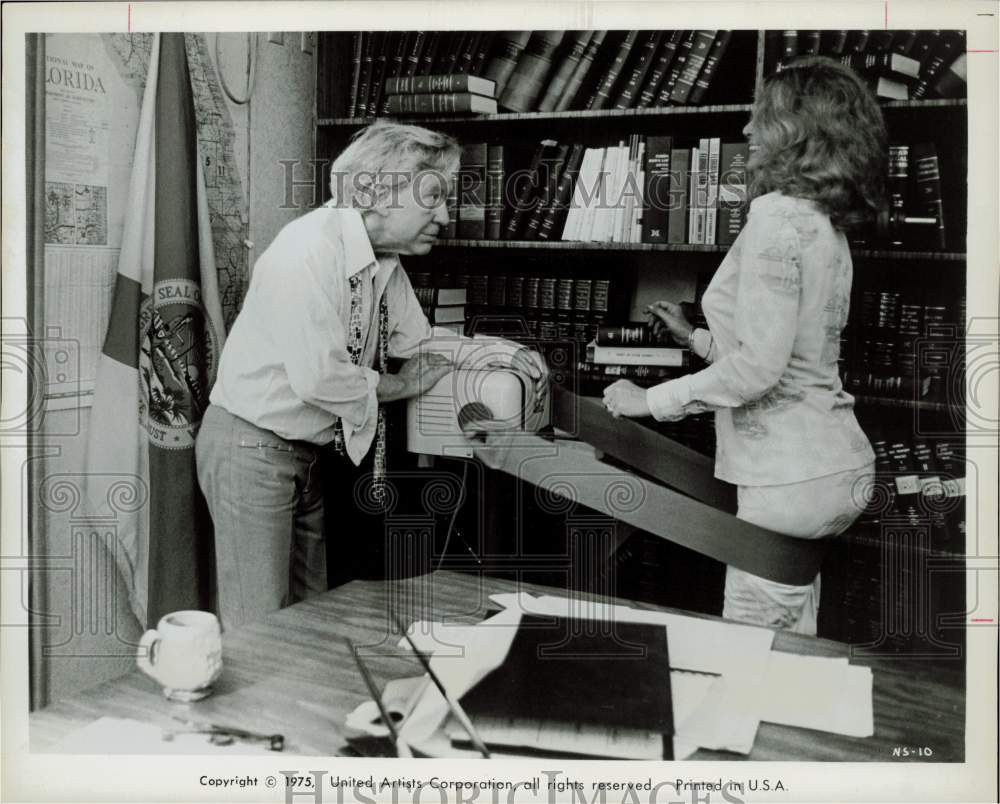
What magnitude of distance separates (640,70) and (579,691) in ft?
3.89

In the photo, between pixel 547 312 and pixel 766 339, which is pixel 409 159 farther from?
pixel 766 339

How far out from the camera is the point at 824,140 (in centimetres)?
178

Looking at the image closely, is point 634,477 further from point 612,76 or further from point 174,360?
point 174,360

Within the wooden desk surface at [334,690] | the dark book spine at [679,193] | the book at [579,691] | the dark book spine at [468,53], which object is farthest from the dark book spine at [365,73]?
the book at [579,691]

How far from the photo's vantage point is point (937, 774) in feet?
5.57

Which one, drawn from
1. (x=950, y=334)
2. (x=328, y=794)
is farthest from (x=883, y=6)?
(x=328, y=794)

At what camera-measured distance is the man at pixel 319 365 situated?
1862mm

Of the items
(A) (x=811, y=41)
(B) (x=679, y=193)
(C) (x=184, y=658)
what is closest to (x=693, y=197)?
(B) (x=679, y=193)

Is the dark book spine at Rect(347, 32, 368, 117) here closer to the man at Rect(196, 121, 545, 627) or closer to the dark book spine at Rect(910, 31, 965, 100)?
the man at Rect(196, 121, 545, 627)

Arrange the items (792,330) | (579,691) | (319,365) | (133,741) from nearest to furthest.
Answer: (133,741)
(579,691)
(792,330)
(319,365)

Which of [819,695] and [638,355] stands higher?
[638,355]

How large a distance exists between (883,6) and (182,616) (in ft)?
5.28

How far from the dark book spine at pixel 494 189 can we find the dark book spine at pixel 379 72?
25 cm

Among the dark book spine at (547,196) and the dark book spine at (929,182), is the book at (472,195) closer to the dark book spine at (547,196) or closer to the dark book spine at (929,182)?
the dark book spine at (547,196)
